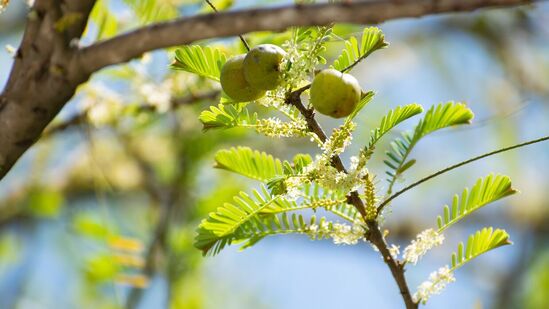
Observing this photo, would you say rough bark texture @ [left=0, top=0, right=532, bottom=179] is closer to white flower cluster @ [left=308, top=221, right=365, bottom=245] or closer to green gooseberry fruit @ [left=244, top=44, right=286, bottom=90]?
green gooseberry fruit @ [left=244, top=44, right=286, bottom=90]

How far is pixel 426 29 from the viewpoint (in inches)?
169

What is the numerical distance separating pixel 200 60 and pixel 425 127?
299mm

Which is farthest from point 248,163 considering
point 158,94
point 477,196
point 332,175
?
point 158,94

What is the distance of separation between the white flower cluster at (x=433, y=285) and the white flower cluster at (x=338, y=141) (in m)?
0.20

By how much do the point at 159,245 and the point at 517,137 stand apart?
2.05 metres

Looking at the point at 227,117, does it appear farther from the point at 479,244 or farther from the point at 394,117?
the point at 479,244

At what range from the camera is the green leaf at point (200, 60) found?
98 centimetres

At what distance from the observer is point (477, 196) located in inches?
39.8

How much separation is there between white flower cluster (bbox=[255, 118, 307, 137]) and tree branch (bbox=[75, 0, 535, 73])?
265 millimetres

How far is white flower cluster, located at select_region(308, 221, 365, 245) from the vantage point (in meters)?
0.96

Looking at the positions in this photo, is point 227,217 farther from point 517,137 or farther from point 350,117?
point 517,137

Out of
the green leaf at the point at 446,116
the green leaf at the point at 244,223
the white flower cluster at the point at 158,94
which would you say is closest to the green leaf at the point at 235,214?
the green leaf at the point at 244,223

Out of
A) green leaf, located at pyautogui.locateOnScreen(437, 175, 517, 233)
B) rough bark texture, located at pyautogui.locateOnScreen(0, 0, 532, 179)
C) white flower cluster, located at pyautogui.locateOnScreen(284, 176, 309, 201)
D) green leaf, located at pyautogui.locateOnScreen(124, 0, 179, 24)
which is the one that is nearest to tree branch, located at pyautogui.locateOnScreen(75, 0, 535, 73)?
rough bark texture, located at pyautogui.locateOnScreen(0, 0, 532, 179)

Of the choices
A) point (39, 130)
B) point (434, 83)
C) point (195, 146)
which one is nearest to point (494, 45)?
point (434, 83)
